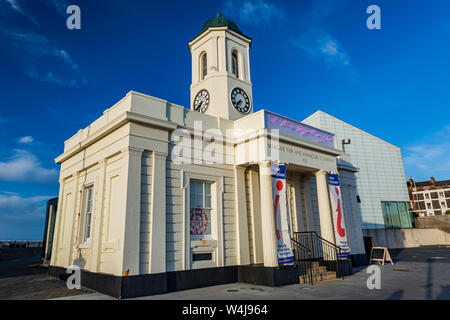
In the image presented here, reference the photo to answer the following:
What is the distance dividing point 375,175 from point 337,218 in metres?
25.4

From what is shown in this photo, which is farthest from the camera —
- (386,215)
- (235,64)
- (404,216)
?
(404,216)

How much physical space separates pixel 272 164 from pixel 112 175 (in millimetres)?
5333

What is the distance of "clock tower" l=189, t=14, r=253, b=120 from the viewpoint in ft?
44.2

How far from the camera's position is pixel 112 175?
9.24 meters

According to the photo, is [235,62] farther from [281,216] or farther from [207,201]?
[281,216]

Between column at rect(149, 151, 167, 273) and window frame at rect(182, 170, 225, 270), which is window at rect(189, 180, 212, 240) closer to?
window frame at rect(182, 170, 225, 270)

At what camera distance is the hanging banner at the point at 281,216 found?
9.48 meters

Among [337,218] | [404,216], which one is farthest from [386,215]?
[337,218]

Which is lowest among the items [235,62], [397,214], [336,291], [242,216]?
[336,291]

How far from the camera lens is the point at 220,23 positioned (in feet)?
47.4

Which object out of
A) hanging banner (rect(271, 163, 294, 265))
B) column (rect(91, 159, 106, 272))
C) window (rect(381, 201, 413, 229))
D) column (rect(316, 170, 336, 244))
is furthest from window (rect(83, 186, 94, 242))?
window (rect(381, 201, 413, 229))

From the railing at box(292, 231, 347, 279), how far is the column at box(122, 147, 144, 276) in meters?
5.72
